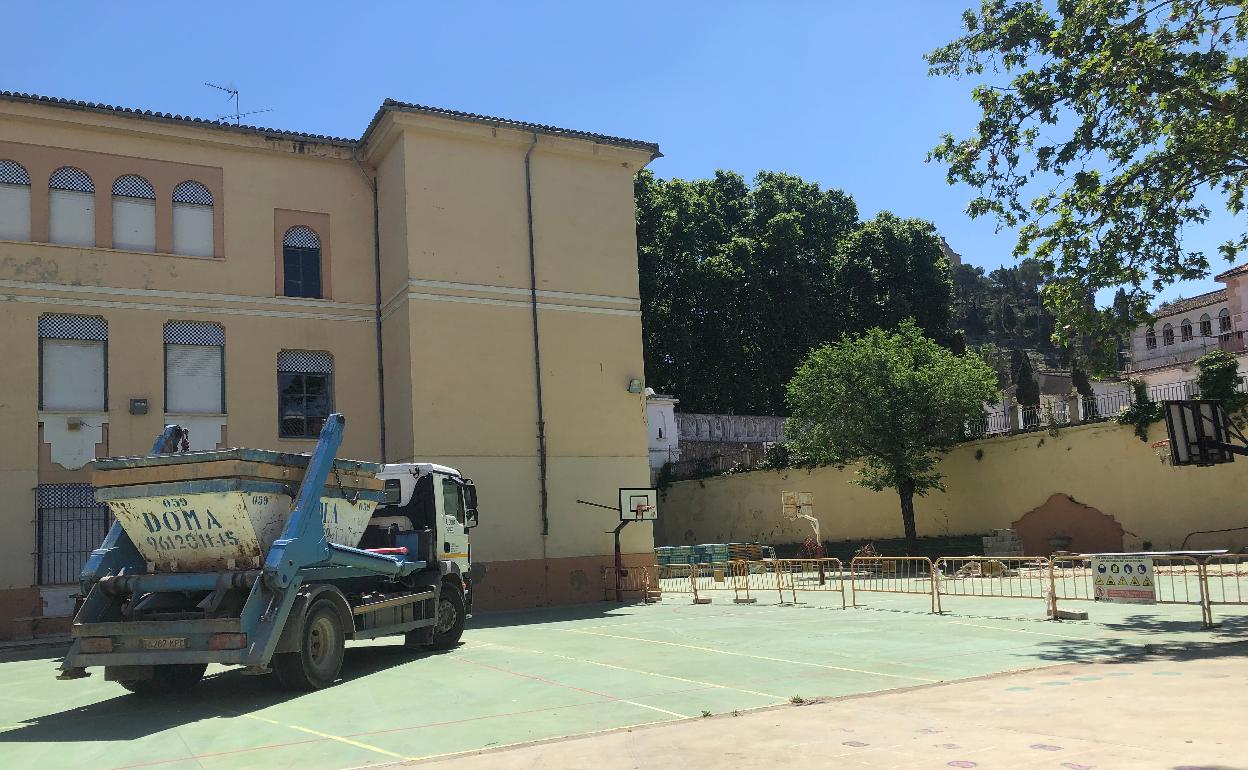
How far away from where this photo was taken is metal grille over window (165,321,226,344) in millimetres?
23125

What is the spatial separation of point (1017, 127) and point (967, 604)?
8.59 metres

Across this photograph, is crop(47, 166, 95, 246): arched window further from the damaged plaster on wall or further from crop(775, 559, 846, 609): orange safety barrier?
crop(775, 559, 846, 609): orange safety barrier

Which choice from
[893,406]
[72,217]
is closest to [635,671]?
[72,217]

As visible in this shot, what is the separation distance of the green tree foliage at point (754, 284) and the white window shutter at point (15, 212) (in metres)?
30.8

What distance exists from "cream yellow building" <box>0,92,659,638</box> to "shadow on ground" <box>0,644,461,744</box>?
34.4 feet

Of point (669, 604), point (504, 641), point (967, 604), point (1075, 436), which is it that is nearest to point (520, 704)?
point (504, 641)

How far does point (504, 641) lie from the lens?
1659 centimetres

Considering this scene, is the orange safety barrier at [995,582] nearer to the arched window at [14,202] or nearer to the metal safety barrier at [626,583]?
the metal safety barrier at [626,583]

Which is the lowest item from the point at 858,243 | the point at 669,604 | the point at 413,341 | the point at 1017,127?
the point at 669,604

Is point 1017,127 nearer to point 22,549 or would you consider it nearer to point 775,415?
point 22,549

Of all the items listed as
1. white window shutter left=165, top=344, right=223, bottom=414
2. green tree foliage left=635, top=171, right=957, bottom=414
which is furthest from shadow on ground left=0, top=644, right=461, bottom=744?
green tree foliage left=635, top=171, right=957, bottom=414

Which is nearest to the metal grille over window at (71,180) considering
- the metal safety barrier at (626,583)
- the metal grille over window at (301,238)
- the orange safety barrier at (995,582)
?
the metal grille over window at (301,238)

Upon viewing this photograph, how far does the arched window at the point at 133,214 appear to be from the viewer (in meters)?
22.9

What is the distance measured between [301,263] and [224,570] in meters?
14.6
